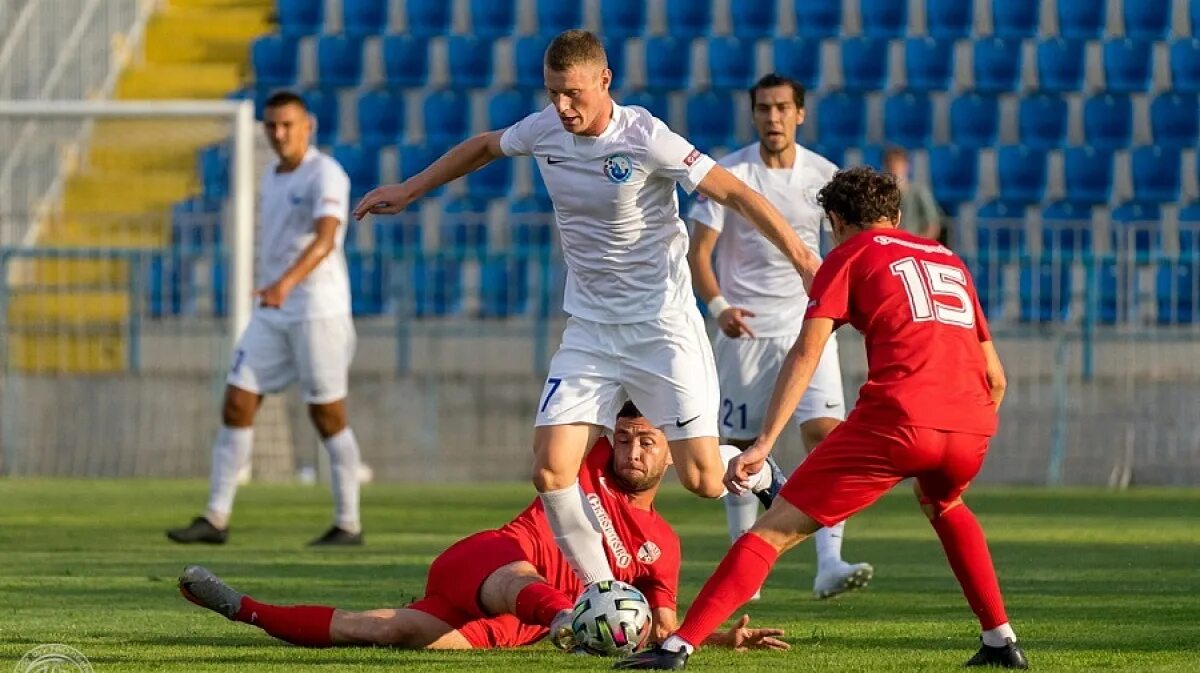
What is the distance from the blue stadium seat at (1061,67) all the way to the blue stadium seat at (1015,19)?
30cm

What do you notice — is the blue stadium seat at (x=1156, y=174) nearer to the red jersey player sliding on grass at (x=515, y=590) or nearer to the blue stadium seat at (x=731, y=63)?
the blue stadium seat at (x=731, y=63)

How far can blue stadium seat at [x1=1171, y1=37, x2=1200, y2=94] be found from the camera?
67.0 ft

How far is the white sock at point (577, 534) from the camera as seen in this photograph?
6742 millimetres

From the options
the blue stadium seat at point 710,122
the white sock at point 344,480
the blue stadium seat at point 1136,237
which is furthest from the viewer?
the blue stadium seat at point 710,122

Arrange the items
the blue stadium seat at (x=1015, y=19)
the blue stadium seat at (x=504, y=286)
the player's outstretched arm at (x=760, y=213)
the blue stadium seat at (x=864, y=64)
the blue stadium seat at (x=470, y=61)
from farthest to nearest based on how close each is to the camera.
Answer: the blue stadium seat at (x=470, y=61), the blue stadium seat at (x=1015, y=19), the blue stadium seat at (x=864, y=64), the blue stadium seat at (x=504, y=286), the player's outstretched arm at (x=760, y=213)

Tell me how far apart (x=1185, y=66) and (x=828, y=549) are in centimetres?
1316

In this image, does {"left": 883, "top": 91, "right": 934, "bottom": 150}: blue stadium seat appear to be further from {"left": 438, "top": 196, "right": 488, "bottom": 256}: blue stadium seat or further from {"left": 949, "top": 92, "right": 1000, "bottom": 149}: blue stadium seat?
{"left": 438, "top": 196, "right": 488, "bottom": 256}: blue stadium seat

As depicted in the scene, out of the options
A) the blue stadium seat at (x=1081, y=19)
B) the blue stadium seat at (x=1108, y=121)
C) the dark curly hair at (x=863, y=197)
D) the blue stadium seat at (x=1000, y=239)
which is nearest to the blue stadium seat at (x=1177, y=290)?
the blue stadium seat at (x=1000, y=239)

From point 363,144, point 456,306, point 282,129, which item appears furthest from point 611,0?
point 282,129

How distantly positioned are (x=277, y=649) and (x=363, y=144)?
47.4 ft

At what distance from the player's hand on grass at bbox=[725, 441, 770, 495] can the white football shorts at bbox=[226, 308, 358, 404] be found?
5799 mm

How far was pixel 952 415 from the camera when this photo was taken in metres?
5.94

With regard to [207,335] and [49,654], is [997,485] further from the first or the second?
[49,654]

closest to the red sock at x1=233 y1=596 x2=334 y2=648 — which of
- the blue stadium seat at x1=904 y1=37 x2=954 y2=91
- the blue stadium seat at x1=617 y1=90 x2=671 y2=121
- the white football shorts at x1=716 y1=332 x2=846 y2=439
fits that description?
the white football shorts at x1=716 y1=332 x2=846 y2=439
